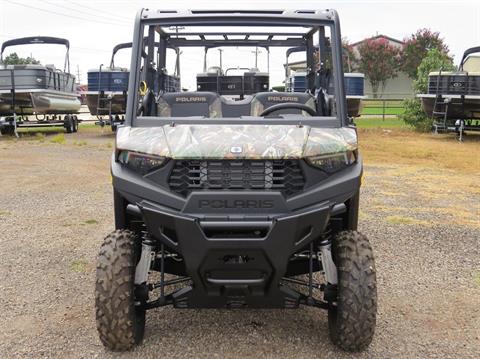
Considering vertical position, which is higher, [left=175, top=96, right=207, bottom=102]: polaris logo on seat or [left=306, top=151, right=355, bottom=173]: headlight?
[left=175, top=96, right=207, bottom=102]: polaris logo on seat

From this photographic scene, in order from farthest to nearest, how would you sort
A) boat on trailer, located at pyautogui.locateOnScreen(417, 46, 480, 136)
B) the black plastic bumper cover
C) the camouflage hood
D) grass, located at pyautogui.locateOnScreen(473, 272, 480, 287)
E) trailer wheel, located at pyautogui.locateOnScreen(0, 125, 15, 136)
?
trailer wheel, located at pyautogui.locateOnScreen(0, 125, 15, 136) < boat on trailer, located at pyautogui.locateOnScreen(417, 46, 480, 136) < grass, located at pyautogui.locateOnScreen(473, 272, 480, 287) < the camouflage hood < the black plastic bumper cover

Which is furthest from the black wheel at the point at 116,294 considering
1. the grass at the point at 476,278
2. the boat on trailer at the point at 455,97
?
the boat on trailer at the point at 455,97

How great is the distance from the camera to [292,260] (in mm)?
3588

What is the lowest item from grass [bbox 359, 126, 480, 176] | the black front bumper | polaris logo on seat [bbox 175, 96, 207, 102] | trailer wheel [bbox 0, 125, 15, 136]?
grass [bbox 359, 126, 480, 176]

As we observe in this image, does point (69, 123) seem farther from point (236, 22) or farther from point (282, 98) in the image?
point (236, 22)

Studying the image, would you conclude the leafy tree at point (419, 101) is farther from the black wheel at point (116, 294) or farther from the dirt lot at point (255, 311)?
the black wheel at point (116, 294)

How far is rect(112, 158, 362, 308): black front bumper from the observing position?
3102 mm

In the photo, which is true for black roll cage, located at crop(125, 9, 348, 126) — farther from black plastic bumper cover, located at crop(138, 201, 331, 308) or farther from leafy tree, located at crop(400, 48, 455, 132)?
leafy tree, located at crop(400, 48, 455, 132)

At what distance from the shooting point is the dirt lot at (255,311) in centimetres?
364

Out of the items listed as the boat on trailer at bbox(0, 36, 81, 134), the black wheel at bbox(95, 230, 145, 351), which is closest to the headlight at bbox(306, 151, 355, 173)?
the black wheel at bbox(95, 230, 145, 351)

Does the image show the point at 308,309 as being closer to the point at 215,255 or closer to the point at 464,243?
the point at 215,255

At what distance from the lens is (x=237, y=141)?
328cm

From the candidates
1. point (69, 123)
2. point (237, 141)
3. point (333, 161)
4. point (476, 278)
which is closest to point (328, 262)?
point (333, 161)

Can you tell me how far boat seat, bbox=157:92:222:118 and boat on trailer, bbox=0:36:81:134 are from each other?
1404 centimetres
